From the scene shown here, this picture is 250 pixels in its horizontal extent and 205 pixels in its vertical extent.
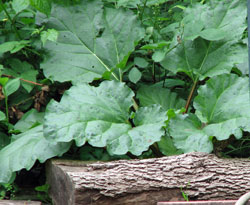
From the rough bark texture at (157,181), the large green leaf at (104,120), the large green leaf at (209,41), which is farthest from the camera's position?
the large green leaf at (209,41)

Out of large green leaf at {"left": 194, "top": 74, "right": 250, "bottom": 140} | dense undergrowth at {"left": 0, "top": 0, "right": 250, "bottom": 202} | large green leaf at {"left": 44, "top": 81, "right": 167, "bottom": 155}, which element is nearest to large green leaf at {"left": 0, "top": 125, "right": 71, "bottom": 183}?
dense undergrowth at {"left": 0, "top": 0, "right": 250, "bottom": 202}

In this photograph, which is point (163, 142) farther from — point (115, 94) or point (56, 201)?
point (56, 201)

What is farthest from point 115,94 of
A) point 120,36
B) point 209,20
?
point 209,20

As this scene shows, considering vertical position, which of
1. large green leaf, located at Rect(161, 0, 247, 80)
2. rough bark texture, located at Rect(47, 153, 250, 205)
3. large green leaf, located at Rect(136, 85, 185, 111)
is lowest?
rough bark texture, located at Rect(47, 153, 250, 205)

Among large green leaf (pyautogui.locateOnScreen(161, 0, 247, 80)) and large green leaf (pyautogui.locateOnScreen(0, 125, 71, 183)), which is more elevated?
large green leaf (pyautogui.locateOnScreen(161, 0, 247, 80))

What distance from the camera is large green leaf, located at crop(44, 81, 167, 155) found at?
212cm

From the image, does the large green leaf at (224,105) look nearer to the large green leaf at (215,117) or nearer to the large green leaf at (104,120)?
the large green leaf at (215,117)

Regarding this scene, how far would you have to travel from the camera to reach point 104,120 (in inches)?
87.8

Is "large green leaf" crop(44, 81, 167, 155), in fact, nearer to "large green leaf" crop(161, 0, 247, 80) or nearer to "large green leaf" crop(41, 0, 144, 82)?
"large green leaf" crop(41, 0, 144, 82)

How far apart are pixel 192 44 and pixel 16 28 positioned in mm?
1193

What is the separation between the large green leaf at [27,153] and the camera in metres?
2.21

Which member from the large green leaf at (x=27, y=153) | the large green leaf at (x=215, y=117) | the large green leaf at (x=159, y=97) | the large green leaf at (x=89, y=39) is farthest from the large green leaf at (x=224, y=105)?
the large green leaf at (x=27, y=153)

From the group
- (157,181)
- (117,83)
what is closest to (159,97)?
(117,83)

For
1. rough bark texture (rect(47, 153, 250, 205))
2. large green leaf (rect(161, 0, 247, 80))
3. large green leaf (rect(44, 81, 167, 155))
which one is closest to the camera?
rough bark texture (rect(47, 153, 250, 205))
